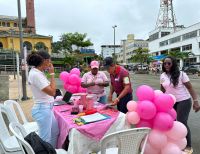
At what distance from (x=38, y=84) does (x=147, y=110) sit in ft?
4.86

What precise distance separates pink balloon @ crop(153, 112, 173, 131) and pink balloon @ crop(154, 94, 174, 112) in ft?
0.29

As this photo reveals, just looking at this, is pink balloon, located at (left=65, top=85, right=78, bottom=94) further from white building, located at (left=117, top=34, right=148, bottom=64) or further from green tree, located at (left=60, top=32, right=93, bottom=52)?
white building, located at (left=117, top=34, right=148, bottom=64)

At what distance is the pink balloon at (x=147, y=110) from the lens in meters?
3.33

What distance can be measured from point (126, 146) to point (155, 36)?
7100cm

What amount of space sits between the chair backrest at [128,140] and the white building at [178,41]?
47816mm

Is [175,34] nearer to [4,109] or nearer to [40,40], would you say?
[40,40]

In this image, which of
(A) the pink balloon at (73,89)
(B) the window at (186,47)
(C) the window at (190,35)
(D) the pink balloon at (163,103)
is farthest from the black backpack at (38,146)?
(B) the window at (186,47)

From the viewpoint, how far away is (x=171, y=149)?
3.33 m

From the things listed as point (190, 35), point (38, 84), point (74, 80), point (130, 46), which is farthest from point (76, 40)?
point (130, 46)

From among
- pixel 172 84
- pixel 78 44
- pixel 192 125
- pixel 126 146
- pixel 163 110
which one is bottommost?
pixel 192 125

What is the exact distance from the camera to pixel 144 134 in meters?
2.80

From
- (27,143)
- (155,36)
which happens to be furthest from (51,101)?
(155,36)

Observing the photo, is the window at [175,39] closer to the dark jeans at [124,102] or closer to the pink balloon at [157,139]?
the dark jeans at [124,102]

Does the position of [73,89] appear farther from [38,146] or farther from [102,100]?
[38,146]
